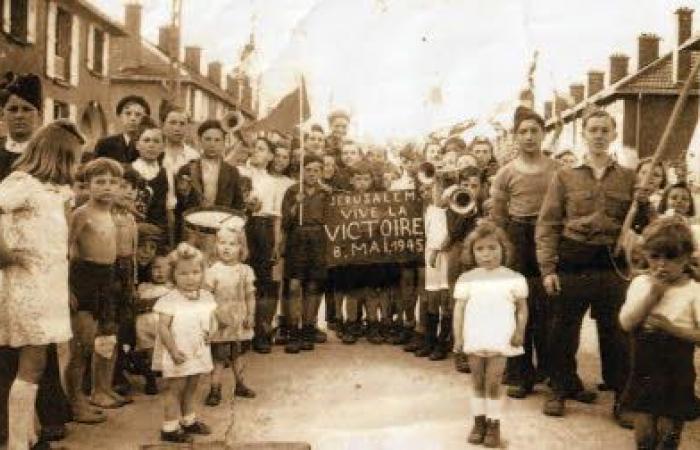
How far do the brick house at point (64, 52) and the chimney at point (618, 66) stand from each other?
2146 centimetres

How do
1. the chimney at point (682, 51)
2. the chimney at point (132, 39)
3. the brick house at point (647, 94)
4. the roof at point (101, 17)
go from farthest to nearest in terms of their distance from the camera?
the chimney at point (132, 39), the brick house at point (647, 94), the chimney at point (682, 51), the roof at point (101, 17)

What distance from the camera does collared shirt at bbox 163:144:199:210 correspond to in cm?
730

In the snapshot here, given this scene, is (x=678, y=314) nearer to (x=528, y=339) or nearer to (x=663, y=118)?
(x=528, y=339)

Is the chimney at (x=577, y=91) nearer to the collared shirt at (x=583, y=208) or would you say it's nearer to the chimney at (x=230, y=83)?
the chimney at (x=230, y=83)

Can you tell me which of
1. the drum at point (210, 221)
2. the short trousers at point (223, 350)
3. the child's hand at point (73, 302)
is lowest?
the short trousers at point (223, 350)

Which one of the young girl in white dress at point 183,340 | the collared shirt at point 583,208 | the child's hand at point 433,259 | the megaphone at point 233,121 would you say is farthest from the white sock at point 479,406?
the megaphone at point 233,121

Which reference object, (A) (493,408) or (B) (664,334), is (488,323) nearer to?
(A) (493,408)

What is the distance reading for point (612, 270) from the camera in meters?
6.11

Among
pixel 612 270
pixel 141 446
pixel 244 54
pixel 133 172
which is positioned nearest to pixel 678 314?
pixel 612 270

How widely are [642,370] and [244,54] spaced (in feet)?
55.6

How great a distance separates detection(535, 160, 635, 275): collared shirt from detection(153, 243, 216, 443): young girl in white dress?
2574 millimetres

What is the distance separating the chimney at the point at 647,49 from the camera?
35.1 metres

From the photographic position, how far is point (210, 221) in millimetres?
6836

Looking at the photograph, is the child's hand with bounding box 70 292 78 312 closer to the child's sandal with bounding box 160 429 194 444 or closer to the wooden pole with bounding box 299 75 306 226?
the child's sandal with bounding box 160 429 194 444
